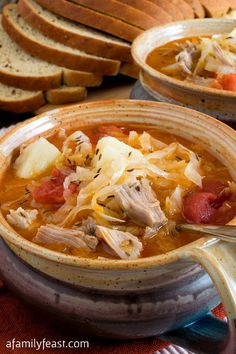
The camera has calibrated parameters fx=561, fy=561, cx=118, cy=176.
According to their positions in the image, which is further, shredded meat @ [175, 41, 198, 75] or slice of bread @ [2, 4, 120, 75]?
slice of bread @ [2, 4, 120, 75]

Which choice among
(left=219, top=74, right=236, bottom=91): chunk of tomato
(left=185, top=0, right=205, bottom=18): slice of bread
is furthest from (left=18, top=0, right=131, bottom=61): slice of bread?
(left=219, top=74, right=236, bottom=91): chunk of tomato

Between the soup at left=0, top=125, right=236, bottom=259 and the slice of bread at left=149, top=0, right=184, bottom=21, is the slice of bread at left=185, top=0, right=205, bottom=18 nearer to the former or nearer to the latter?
the slice of bread at left=149, top=0, right=184, bottom=21

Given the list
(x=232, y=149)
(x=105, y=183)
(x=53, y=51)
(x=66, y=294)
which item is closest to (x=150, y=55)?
(x=53, y=51)

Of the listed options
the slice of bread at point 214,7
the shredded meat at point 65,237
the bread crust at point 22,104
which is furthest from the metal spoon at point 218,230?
the slice of bread at point 214,7

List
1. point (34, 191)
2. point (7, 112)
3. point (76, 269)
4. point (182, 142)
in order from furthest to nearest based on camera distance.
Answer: point (7, 112) → point (182, 142) → point (34, 191) → point (76, 269)

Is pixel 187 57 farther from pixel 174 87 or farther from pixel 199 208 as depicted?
pixel 199 208

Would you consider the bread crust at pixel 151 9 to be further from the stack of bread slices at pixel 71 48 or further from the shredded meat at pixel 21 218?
the shredded meat at pixel 21 218

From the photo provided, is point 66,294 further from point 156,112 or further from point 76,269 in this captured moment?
point 156,112
